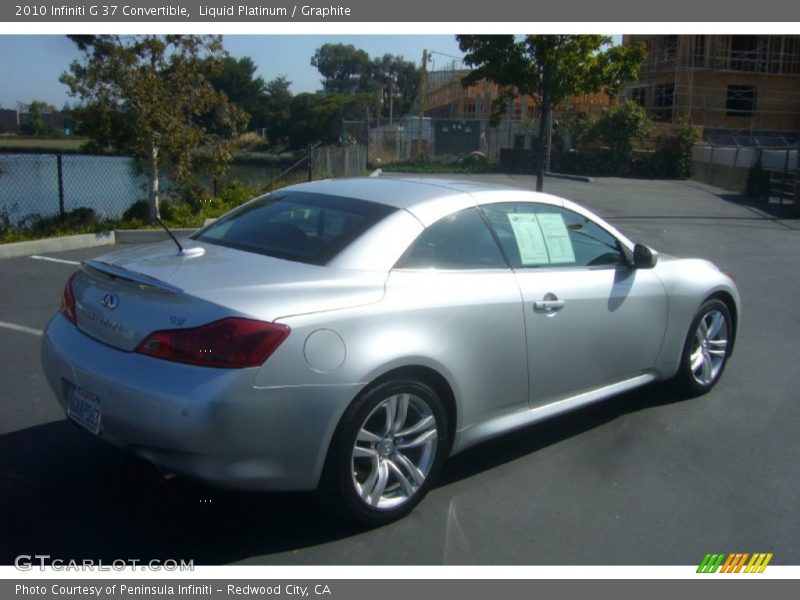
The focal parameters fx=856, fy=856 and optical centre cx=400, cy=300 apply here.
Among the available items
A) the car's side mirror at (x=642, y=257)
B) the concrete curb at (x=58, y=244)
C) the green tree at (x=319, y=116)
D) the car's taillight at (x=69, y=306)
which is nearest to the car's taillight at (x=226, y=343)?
the car's taillight at (x=69, y=306)

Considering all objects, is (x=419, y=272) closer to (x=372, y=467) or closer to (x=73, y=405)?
(x=372, y=467)

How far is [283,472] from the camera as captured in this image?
365 centimetres

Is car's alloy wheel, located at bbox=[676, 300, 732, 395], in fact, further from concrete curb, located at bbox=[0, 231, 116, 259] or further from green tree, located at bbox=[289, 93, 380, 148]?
green tree, located at bbox=[289, 93, 380, 148]

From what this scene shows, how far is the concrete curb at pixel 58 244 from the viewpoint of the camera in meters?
11.5

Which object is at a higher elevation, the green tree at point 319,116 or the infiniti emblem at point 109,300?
the green tree at point 319,116

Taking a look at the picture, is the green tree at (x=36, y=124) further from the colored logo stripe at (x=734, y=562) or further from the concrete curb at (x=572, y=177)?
the concrete curb at (x=572, y=177)

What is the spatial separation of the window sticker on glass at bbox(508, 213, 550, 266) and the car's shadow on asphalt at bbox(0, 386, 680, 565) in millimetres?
1141

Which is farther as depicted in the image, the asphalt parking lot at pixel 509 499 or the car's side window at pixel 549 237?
the car's side window at pixel 549 237

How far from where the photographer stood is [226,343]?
11.6 feet

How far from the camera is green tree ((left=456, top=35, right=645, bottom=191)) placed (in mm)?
16656

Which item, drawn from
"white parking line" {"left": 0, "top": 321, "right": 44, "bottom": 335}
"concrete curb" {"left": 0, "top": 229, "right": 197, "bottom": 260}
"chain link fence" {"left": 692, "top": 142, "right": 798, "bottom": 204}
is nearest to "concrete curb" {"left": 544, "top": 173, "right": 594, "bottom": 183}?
"chain link fence" {"left": 692, "top": 142, "right": 798, "bottom": 204}

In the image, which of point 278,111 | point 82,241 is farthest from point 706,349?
point 278,111

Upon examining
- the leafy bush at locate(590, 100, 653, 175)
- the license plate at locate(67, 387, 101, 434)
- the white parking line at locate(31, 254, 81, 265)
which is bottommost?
the white parking line at locate(31, 254, 81, 265)

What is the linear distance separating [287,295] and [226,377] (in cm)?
49
